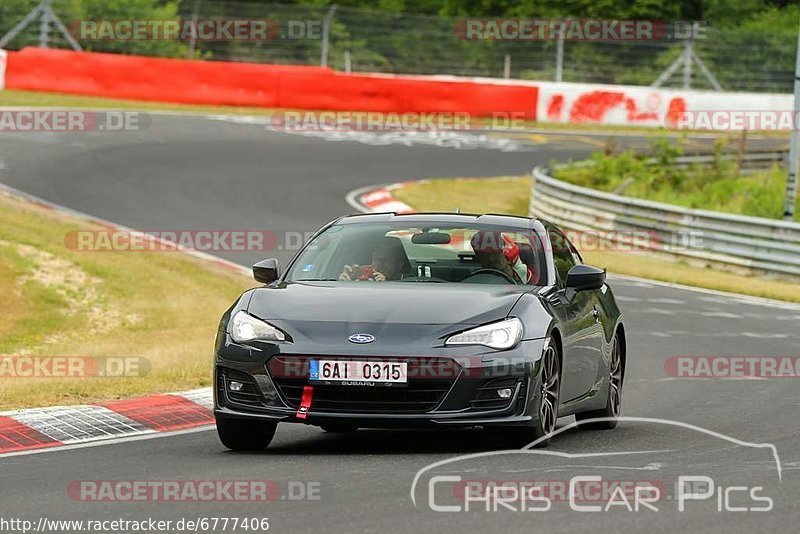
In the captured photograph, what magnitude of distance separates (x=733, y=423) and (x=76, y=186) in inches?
729

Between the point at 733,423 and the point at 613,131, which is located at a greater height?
the point at 733,423

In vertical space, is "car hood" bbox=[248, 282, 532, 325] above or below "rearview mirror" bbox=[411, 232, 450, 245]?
below

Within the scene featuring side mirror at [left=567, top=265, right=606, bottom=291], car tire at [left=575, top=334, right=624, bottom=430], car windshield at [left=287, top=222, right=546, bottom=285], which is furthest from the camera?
car tire at [left=575, top=334, right=624, bottom=430]

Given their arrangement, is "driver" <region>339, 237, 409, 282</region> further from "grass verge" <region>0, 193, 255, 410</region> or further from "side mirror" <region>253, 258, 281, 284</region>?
"grass verge" <region>0, 193, 255, 410</region>

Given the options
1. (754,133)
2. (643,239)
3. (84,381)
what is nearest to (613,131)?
(754,133)

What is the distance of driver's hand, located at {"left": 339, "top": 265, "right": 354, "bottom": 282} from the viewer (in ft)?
31.5

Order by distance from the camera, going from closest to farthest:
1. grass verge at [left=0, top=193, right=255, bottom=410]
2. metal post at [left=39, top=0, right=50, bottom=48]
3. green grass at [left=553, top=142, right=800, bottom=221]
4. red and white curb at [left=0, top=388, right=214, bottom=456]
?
red and white curb at [left=0, top=388, right=214, bottom=456], grass verge at [left=0, top=193, right=255, bottom=410], green grass at [left=553, top=142, right=800, bottom=221], metal post at [left=39, top=0, right=50, bottom=48]

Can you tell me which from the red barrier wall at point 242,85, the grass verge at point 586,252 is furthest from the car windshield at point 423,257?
the red barrier wall at point 242,85

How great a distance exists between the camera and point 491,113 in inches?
1652

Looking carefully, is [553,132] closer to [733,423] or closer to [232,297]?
[232,297]

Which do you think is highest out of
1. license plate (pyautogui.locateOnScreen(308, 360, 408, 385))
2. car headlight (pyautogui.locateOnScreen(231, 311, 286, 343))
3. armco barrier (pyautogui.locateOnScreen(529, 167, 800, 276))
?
car headlight (pyautogui.locateOnScreen(231, 311, 286, 343))

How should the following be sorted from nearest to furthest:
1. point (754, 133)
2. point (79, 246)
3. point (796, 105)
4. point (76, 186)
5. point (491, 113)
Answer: point (79, 246) → point (796, 105) → point (76, 186) → point (491, 113) → point (754, 133)

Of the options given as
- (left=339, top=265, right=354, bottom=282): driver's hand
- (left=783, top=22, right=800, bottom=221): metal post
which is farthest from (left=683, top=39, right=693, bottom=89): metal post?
(left=339, top=265, right=354, bottom=282): driver's hand

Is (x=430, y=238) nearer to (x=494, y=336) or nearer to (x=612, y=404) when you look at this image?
(x=494, y=336)
